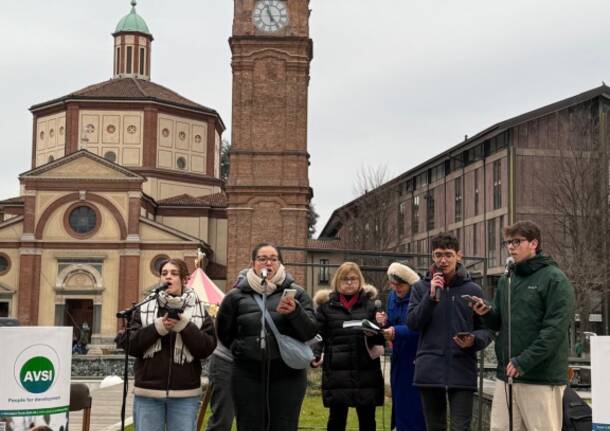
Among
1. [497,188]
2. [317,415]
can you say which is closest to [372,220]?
[497,188]

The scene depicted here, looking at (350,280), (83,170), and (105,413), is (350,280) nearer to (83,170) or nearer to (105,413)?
(105,413)

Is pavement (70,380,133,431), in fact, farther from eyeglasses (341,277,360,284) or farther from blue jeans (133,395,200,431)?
blue jeans (133,395,200,431)

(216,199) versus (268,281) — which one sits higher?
(216,199)

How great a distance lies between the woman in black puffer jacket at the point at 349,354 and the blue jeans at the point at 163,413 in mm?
1699

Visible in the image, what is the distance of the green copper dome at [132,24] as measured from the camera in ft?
236

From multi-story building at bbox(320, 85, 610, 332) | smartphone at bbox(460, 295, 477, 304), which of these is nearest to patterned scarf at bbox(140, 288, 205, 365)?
smartphone at bbox(460, 295, 477, 304)

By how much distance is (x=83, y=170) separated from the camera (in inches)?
2200

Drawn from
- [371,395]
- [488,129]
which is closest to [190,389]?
[371,395]

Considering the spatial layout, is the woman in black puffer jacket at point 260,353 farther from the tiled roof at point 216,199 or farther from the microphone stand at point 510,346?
the tiled roof at point 216,199

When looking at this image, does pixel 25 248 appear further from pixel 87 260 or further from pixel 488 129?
pixel 488 129

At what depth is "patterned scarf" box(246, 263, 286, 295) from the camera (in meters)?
7.24

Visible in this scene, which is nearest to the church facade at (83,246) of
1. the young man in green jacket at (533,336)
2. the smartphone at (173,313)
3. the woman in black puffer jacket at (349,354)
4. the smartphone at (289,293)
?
the woman in black puffer jacket at (349,354)

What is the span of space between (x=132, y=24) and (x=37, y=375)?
68384mm

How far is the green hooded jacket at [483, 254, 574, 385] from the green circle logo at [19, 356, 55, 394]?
10.8 ft
